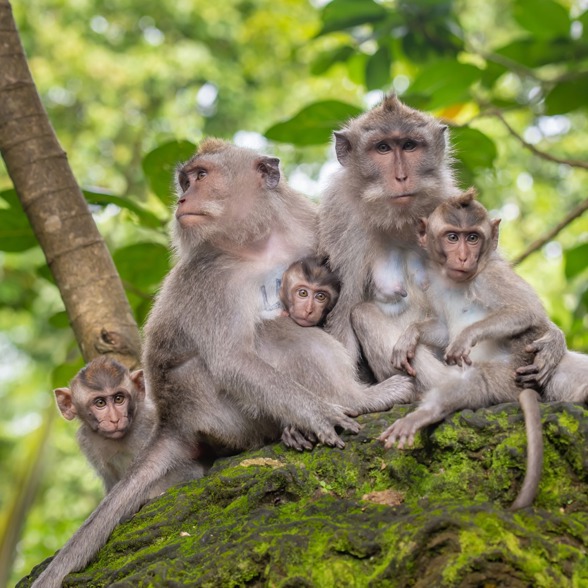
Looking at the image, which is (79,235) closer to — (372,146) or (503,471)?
(372,146)

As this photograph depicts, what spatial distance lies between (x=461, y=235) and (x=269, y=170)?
1245mm

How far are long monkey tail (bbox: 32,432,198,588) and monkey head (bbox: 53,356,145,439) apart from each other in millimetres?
661

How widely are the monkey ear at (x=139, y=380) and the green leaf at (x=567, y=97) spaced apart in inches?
121

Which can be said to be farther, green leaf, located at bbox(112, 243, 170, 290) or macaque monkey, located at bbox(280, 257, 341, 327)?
green leaf, located at bbox(112, 243, 170, 290)

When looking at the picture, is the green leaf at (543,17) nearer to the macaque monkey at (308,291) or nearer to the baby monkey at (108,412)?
the macaque monkey at (308,291)

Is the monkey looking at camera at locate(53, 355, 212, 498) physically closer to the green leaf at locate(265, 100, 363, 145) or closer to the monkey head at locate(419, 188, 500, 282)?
the green leaf at locate(265, 100, 363, 145)

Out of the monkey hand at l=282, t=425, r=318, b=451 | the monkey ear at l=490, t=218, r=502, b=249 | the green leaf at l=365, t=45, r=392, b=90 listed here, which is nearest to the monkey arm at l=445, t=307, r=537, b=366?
the monkey ear at l=490, t=218, r=502, b=249

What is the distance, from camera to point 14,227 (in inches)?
216

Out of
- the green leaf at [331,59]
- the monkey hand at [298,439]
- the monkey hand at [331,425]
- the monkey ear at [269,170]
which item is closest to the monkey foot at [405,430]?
the monkey hand at [331,425]

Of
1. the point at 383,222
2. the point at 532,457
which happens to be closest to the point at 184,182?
the point at 383,222

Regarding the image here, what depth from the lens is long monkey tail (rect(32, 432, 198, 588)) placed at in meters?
3.70

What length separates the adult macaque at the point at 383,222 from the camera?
4.42 metres

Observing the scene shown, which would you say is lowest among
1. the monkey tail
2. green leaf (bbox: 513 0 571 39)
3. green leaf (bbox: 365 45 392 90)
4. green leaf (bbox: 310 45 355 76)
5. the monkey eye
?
the monkey tail

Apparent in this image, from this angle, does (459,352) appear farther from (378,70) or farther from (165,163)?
(378,70)
